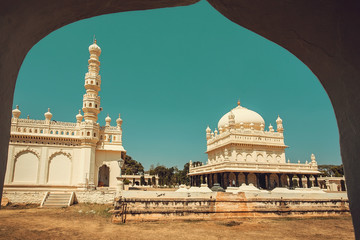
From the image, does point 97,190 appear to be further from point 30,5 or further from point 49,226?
point 30,5

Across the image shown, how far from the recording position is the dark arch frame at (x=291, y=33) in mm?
2180

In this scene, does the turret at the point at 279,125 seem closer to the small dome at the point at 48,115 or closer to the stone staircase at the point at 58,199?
the stone staircase at the point at 58,199

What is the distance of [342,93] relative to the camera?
101 inches

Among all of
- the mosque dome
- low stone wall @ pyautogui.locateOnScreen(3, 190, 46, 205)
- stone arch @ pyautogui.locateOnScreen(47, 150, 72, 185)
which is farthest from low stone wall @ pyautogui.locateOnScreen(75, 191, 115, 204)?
the mosque dome

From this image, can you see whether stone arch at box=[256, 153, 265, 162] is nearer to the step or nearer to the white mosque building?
the white mosque building

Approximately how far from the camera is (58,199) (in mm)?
20406

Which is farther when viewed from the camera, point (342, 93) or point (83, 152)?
point (83, 152)

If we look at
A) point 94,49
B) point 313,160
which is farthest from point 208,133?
point 94,49

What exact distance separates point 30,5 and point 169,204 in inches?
604

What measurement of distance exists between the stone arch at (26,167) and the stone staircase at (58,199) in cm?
236

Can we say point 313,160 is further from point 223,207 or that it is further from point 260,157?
point 223,207

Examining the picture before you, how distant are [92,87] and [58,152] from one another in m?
7.32

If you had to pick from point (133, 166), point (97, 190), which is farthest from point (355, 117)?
point (133, 166)

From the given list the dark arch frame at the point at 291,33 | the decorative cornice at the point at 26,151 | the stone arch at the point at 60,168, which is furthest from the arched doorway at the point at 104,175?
the dark arch frame at the point at 291,33
